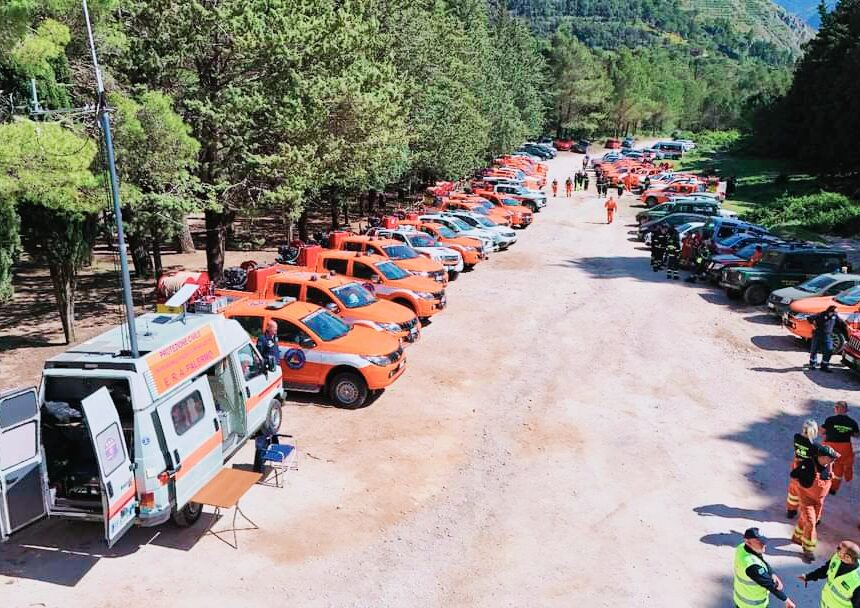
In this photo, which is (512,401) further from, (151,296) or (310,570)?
(151,296)

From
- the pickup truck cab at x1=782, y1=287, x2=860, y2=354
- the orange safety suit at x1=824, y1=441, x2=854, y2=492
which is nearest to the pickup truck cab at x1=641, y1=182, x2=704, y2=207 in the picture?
the pickup truck cab at x1=782, y1=287, x2=860, y2=354

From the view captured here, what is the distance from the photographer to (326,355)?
12.5 metres

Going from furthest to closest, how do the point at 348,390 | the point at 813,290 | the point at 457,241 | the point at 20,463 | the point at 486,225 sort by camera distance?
1. the point at 486,225
2. the point at 457,241
3. the point at 813,290
4. the point at 348,390
5. the point at 20,463

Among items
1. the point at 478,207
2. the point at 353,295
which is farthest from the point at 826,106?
the point at 353,295

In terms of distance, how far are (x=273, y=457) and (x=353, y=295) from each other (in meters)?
5.84

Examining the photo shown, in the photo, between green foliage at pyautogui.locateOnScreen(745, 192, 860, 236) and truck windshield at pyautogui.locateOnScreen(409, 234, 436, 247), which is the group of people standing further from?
green foliage at pyautogui.locateOnScreen(745, 192, 860, 236)

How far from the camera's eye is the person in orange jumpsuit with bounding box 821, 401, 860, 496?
9.68 metres

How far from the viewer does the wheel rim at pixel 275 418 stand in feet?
36.4

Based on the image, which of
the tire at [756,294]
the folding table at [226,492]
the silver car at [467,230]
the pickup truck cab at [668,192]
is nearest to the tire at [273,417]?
the folding table at [226,492]

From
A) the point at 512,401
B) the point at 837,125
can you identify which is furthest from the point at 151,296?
the point at 837,125

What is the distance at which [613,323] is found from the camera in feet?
60.2

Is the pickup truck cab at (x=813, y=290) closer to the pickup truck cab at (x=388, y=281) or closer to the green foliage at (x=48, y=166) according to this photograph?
the pickup truck cab at (x=388, y=281)

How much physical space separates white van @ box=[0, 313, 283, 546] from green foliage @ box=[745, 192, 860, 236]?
32.8 meters

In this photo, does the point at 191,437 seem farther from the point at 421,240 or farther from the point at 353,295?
the point at 421,240
